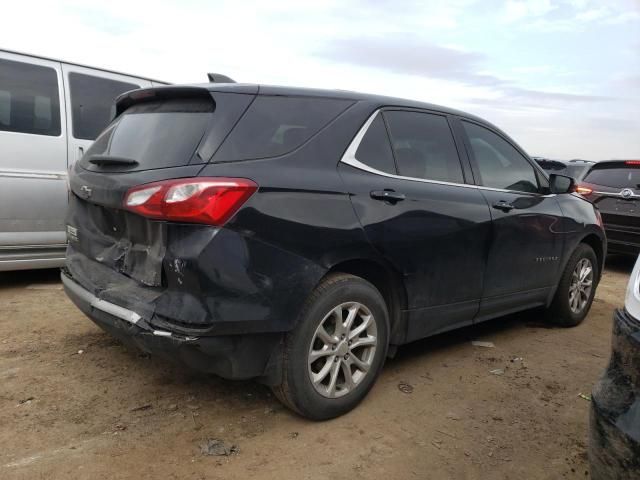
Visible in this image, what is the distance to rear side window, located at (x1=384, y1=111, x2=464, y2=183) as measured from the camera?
334cm

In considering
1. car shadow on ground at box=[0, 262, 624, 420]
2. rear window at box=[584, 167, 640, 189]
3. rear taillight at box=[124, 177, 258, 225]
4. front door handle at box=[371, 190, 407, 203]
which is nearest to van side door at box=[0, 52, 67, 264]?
car shadow on ground at box=[0, 262, 624, 420]

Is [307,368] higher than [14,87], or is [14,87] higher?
[14,87]

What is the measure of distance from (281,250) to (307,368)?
62cm

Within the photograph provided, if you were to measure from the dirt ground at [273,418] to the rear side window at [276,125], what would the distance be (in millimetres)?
1401

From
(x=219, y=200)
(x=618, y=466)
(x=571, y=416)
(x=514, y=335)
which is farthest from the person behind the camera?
(x=514, y=335)

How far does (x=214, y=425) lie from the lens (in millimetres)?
2893

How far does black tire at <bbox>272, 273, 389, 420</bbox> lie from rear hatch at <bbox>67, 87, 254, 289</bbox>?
28.9 inches

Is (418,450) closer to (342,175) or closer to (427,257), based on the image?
(427,257)

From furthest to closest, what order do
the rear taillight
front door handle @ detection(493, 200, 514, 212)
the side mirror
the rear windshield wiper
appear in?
the side mirror
front door handle @ detection(493, 200, 514, 212)
the rear windshield wiper
the rear taillight

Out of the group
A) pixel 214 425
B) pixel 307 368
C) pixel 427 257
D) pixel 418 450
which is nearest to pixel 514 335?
pixel 427 257

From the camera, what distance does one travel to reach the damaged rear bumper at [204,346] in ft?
8.16

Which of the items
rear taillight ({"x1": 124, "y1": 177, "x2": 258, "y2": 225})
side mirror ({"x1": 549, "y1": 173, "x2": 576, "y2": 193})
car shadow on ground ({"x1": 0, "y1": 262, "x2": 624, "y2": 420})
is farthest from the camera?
side mirror ({"x1": 549, "y1": 173, "x2": 576, "y2": 193})

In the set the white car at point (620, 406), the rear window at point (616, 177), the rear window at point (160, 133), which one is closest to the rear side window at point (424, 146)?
the rear window at point (160, 133)

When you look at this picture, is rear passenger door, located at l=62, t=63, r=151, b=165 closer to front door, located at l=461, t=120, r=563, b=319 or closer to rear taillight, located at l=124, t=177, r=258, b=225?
rear taillight, located at l=124, t=177, r=258, b=225
